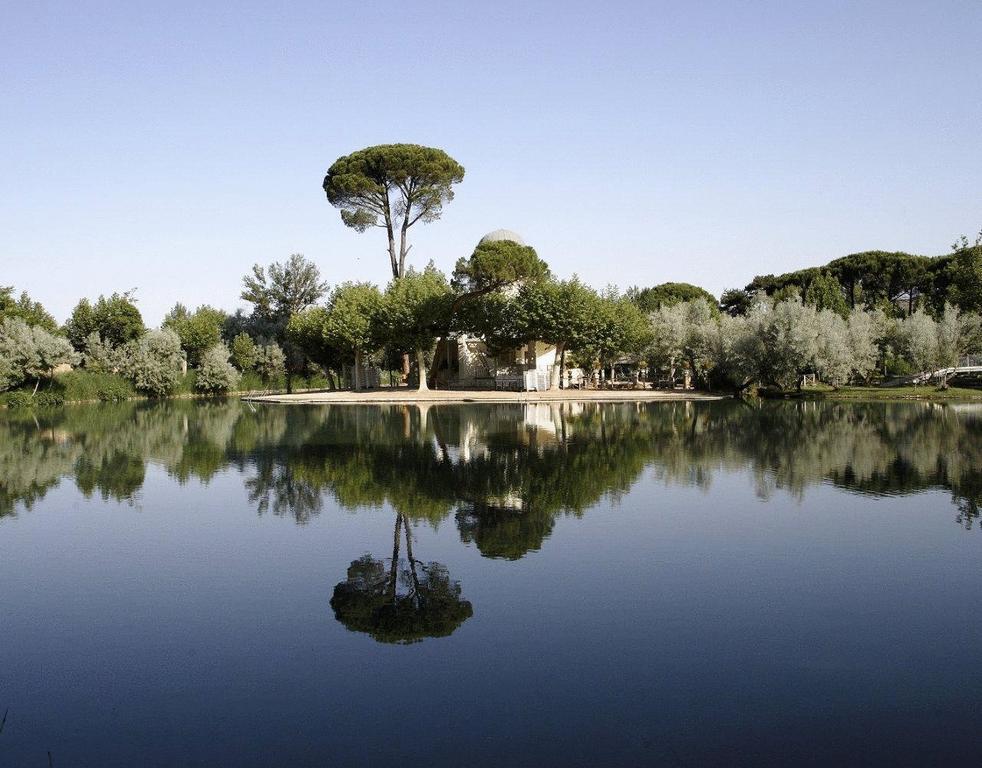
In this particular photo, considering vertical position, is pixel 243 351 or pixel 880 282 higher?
pixel 880 282

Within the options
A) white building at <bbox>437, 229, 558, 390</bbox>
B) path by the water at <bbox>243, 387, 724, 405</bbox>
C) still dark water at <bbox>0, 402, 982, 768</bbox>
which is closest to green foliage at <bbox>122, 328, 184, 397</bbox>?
path by the water at <bbox>243, 387, 724, 405</bbox>

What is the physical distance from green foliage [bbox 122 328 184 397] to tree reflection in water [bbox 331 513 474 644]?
5323 cm

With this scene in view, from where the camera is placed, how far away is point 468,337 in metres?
63.5

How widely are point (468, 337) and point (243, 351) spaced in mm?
18245

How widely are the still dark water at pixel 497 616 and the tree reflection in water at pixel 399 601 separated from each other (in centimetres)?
4

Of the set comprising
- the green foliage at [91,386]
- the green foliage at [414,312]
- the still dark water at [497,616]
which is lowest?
the still dark water at [497,616]

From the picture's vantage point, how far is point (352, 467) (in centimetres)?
2045

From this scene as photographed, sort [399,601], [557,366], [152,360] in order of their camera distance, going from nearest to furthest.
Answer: [399,601], [557,366], [152,360]

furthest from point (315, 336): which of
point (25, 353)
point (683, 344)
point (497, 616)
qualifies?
point (497, 616)

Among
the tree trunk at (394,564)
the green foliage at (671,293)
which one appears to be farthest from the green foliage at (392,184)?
the tree trunk at (394,564)

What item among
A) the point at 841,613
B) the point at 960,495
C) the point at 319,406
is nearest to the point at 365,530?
the point at 841,613

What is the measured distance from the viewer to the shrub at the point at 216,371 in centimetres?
6309

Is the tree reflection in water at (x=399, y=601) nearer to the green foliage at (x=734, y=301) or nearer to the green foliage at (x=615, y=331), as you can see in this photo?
the green foliage at (x=615, y=331)

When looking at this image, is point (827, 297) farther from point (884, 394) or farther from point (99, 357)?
point (99, 357)
